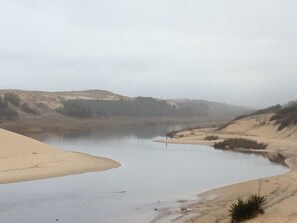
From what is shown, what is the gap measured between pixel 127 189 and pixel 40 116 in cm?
7177

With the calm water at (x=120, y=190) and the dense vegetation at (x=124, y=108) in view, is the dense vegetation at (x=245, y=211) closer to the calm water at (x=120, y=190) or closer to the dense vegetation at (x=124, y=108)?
the calm water at (x=120, y=190)

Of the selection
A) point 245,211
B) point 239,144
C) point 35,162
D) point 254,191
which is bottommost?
point 35,162

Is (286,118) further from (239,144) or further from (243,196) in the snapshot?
(243,196)

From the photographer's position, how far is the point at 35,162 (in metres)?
25.9

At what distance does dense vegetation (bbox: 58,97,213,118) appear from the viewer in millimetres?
101000

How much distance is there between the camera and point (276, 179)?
19.4 metres

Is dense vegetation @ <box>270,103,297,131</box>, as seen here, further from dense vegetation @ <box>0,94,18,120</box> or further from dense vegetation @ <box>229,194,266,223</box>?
dense vegetation @ <box>0,94,18,120</box>

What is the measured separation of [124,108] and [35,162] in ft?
326

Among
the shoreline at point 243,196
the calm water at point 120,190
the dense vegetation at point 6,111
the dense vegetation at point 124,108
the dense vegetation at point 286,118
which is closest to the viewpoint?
Answer: the shoreline at point 243,196

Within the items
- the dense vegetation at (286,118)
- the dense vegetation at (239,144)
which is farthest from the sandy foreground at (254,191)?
the dense vegetation at (286,118)

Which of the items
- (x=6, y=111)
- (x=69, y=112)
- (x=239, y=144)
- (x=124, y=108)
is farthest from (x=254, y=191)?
(x=124, y=108)

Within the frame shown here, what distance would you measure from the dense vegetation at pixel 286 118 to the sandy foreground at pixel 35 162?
25660mm

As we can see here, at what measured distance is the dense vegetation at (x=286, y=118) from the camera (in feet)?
159

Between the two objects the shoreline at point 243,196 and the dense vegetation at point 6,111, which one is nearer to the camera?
the shoreline at point 243,196
